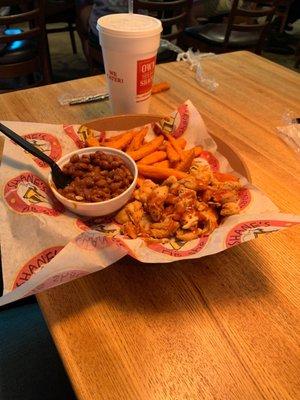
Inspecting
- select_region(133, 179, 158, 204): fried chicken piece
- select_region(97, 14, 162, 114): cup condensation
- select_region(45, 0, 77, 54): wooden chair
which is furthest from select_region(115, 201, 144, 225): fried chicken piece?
select_region(45, 0, 77, 54): wooden chair

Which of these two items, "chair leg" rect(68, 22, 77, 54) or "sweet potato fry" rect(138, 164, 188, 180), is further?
"chair leg" rect(68, 22, 77, 54)

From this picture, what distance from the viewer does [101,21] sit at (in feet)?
2.84

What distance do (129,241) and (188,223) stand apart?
4.6 inches

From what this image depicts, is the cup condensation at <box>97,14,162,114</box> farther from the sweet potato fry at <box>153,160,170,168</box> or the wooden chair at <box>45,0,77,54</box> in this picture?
the wooden chair at <box>45,0,77,54</box>

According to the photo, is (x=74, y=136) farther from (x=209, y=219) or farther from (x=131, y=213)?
(x=209, y=219)

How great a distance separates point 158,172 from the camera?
2.50 ft

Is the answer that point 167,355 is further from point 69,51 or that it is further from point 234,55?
point 69,51

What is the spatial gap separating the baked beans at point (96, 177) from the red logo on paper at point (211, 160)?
199mm

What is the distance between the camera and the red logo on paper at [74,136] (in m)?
0.83

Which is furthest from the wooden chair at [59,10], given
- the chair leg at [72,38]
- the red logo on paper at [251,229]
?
the red logo on paper at [251,229]

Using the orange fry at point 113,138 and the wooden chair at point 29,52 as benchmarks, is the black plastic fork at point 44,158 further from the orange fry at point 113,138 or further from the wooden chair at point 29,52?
the wooden chair at point 29,52

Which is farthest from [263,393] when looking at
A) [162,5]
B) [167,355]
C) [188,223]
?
[162,5]

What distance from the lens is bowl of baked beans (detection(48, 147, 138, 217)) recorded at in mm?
668

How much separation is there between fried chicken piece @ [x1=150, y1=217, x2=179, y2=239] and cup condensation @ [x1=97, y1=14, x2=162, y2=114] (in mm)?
460
